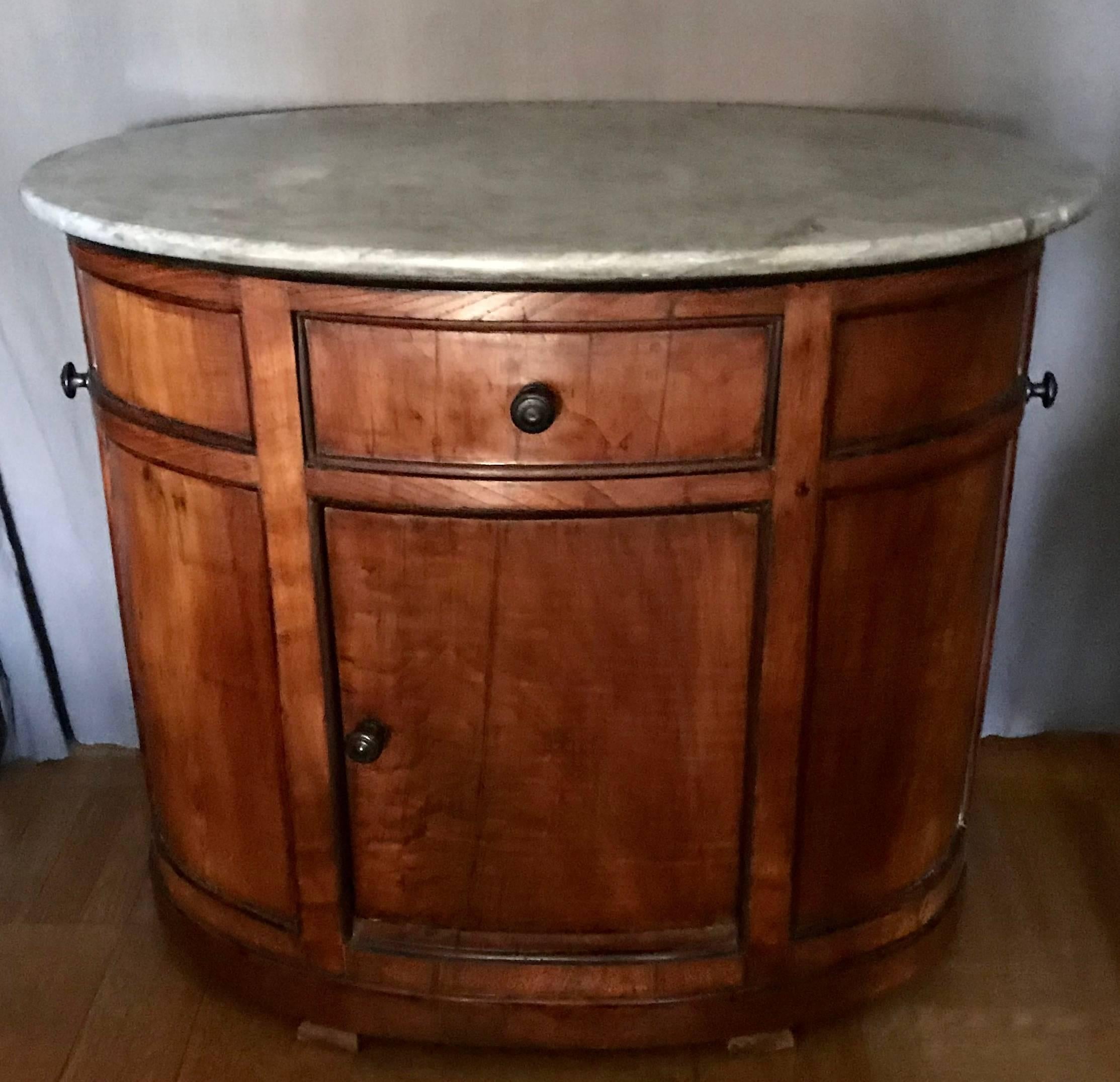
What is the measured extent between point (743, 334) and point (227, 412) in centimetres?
41

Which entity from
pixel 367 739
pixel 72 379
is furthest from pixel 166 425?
pixel 367 739

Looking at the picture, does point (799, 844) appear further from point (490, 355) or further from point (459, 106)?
point (459, 106)

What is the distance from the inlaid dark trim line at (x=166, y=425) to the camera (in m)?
0.98

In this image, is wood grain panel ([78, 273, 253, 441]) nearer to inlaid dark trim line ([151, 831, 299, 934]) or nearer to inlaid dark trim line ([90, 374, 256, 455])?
inlaid dark trim line ([90, 374, 256, 455])

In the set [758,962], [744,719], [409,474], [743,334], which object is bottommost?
[758,962]

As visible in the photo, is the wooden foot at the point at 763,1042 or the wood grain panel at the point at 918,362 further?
the wooden foot at the point at 763,1042

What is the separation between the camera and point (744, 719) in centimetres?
105

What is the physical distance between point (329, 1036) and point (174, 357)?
26.8 inches

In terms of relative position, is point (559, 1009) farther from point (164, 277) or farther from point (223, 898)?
point (164, 277)

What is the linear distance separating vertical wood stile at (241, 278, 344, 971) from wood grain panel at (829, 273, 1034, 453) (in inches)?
16.4

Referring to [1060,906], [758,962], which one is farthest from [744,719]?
[1060,906]

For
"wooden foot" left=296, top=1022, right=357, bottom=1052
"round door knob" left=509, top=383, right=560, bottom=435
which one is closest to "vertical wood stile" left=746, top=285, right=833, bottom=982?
"round door knob" left=509, top=383, right=560, bottom=435

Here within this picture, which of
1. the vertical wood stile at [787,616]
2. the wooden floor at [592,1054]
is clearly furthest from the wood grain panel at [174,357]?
the wooden floor at [592,1054]

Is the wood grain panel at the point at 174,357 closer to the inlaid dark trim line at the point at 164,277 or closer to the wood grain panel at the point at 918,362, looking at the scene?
the inlaid dark trim line at the point at 164,277
